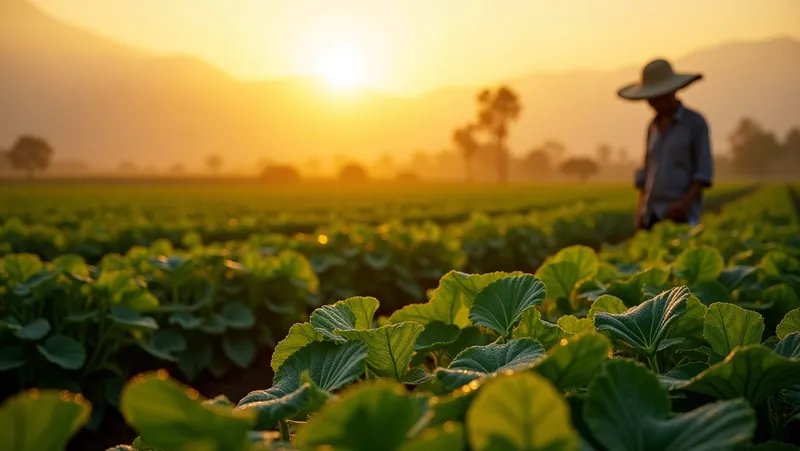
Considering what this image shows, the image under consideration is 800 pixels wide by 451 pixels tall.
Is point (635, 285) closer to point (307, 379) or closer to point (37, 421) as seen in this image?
point (307, 379)

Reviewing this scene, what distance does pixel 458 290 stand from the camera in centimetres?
150

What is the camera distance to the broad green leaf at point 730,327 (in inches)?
45.4

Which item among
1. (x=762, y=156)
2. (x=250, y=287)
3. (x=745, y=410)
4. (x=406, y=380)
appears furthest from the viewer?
(x=762, y=156)

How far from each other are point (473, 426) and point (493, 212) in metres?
21.4

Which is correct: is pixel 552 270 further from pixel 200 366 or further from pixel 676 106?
pixel 676 106

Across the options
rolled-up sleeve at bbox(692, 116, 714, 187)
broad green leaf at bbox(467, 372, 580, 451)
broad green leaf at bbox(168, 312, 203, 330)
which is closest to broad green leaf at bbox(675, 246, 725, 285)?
broad green leaf at bbox(467, 372, 580, 451)

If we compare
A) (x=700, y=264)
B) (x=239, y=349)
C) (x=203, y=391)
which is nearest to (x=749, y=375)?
(x=700, y=264)

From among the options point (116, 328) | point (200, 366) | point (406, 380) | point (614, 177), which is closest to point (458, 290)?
point (406, 380)

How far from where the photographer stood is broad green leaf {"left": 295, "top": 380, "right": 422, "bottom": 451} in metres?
0.64

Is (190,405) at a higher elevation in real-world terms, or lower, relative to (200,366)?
higher

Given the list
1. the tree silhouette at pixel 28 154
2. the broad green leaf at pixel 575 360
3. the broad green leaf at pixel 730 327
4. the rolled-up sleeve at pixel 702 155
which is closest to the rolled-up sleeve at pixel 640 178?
the rolled-up sleeve at pixel 702 155

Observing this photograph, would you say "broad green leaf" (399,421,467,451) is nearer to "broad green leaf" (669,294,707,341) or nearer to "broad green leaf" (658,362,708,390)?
"broad green leaf" (658,362,708,390)

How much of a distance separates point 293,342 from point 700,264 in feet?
5.27

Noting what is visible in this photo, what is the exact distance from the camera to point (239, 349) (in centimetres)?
506
